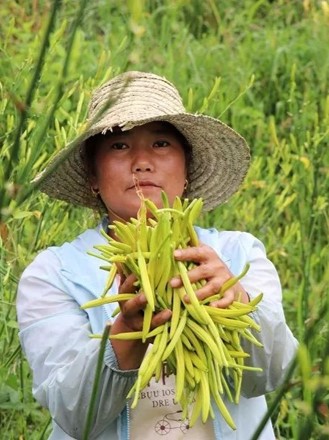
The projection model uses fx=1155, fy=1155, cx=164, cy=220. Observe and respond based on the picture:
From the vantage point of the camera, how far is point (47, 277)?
2012 mm

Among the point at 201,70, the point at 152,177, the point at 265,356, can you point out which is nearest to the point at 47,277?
the point at 152,177

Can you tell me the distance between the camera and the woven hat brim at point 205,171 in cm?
222

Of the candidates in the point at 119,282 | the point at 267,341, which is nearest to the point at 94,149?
the point at 119,282

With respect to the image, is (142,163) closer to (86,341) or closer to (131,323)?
(86,341)

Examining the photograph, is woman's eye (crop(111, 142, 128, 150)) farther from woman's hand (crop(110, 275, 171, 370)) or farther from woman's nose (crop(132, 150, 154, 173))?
woman's hand (crop(110, 275, 171, 370))

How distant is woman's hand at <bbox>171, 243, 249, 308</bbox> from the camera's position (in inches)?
61.2

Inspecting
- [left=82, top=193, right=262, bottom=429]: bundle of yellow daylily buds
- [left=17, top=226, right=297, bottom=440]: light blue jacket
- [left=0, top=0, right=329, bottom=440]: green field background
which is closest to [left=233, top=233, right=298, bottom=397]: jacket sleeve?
[left=17, top=226, right=297, bottom=440]: light blue jacket

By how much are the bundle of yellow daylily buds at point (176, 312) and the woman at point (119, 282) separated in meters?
0.10

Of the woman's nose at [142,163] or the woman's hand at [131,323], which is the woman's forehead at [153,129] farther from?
the woman's hand at [131,323]

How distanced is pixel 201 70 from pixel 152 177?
2.41 meters

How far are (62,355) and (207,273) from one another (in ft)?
1.33

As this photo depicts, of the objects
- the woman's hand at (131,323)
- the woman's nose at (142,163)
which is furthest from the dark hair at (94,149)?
the woman's hand at (131,323)

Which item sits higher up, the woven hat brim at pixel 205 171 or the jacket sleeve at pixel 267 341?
the woven hat brim at pixel 205 171

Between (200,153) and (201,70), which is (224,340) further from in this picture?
(201,70)
